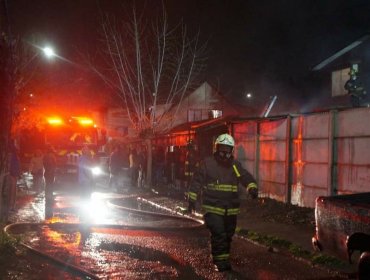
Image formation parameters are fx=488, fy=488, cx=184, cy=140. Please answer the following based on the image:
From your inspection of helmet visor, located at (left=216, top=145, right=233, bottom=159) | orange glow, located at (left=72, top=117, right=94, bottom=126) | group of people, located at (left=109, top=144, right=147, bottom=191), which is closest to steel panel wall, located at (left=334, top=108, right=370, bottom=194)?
helmet visor, located at (left=216, top=145, right=233, bottom=159)

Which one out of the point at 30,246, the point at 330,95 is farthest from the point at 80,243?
the point at 330,95

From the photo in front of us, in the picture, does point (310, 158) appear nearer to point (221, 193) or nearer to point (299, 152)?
point (299, 152)

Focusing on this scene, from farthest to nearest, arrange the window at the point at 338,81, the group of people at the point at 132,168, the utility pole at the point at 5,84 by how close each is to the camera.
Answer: the group of people at the point at 132,168
the window at the point at 338,81
the utility pole at the point at 5,84

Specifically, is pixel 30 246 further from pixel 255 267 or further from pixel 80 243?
pixel 255 267

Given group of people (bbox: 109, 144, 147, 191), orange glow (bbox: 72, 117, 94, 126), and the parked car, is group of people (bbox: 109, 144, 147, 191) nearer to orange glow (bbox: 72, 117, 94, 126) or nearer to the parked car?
orange glow (bbox: 72, 117, 94, 126)

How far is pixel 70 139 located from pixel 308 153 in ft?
40.1

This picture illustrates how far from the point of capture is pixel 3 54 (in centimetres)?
901

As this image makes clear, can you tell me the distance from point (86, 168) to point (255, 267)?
33.3ft

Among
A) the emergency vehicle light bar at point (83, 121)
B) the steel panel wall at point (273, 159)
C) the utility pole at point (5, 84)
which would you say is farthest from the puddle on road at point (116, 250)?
the emergency vehicle light bar at point (83, 121)

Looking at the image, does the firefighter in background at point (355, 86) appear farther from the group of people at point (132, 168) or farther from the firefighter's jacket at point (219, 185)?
the group of people at point (132, 168)

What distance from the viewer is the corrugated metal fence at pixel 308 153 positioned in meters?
10.8

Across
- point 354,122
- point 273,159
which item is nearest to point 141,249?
point 354,122

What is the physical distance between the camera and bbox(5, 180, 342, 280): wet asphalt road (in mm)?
7074

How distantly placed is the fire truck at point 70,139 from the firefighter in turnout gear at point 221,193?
1465 cm
